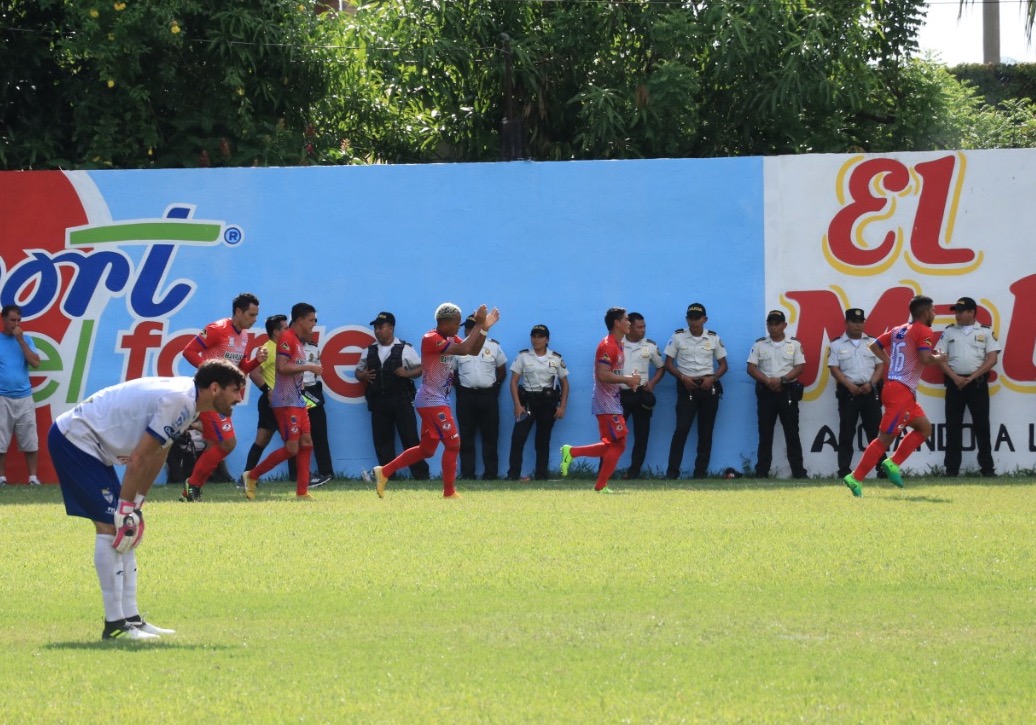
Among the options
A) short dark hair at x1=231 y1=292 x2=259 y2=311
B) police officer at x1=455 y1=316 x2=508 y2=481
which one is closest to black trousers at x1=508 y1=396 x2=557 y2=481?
police officer at x1=455 y1=316 x2=508 y2=481

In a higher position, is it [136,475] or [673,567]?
[136,475]

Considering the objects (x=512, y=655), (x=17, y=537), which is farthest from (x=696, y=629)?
(x=17, y=537)

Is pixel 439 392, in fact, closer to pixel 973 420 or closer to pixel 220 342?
pixel 220 342

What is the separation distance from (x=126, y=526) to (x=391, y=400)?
11083 millimetres

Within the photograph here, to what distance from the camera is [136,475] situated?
A: 310 inches

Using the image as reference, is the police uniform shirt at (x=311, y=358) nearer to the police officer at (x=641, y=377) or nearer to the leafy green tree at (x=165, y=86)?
the police officer at (x=641, y=377)

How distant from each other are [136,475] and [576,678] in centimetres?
255

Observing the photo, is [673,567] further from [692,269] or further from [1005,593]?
[692,269]

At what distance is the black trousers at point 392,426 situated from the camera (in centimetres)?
1900

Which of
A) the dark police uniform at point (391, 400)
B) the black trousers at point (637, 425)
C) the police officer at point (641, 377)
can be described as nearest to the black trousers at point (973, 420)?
the police officer at point (641, 377)

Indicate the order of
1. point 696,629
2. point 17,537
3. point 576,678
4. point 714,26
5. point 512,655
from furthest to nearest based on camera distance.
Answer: point 714,26 < point 17,537 < point 696,629 < point 512,655 < point 576,678

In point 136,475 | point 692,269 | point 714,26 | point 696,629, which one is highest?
point 714,26

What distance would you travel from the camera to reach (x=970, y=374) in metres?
18.6

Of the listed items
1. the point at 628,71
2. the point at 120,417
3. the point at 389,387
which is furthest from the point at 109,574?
the point at 628,71
